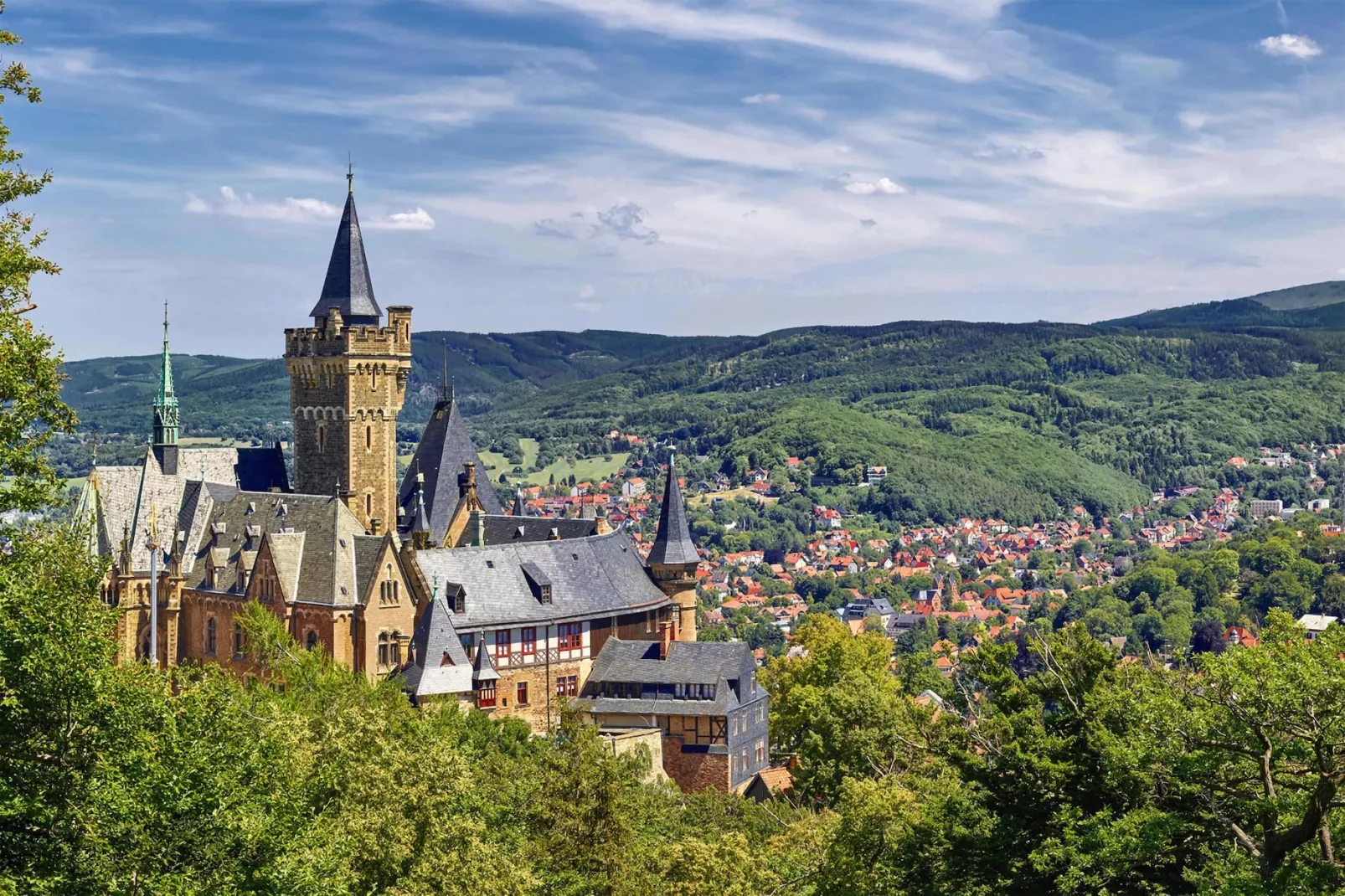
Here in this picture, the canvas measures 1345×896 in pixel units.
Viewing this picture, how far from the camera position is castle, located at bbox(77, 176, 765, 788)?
75.6 meters

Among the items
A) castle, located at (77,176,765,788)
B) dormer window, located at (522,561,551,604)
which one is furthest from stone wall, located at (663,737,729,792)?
dormer window, located at (522,561,551,604)

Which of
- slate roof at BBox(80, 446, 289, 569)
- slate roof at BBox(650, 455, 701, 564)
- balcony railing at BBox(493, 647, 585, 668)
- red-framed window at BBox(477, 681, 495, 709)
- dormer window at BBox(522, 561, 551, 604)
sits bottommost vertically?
red-framed window at BBox(477, 681, 495, 709)

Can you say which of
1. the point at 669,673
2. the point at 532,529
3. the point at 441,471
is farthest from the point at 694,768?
the point at 441,471

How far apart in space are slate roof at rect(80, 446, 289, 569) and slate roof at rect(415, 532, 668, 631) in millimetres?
13282

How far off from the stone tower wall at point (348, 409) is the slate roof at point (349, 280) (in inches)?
30.8

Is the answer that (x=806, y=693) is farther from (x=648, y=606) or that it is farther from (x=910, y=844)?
(x=910, y=844)

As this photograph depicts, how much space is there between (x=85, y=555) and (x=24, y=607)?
4047 millimetres

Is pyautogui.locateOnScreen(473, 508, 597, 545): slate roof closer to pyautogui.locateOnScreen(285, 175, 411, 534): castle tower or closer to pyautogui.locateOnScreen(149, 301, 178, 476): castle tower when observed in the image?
pyautogui.locateOnScreen(285, 175, 411, 534): castle tower

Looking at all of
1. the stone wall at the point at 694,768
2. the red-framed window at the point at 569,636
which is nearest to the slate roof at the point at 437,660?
the red-framed window at the point at 569,636

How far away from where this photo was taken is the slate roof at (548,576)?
79625 millimetres

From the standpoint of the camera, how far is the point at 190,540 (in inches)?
3246

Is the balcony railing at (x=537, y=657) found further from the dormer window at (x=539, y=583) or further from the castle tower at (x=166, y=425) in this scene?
the castle tower at (x=166, y=425)

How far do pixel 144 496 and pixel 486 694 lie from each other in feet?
65.8

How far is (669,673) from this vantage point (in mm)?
79000
